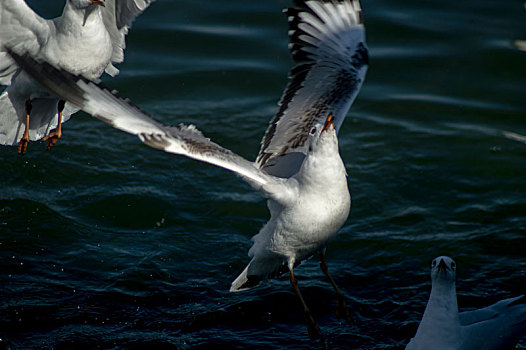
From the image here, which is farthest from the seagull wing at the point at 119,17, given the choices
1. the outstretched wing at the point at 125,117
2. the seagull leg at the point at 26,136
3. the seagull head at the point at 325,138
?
the seagull head at the point at 325,138

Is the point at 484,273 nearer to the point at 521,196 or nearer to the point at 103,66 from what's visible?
the point at 521,196

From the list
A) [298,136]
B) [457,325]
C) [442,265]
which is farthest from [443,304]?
[298,136]

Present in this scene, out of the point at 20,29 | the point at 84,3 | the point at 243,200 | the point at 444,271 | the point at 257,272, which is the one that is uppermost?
the point at 84,3

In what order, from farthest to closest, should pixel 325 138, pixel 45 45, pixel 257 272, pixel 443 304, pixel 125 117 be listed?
pixel 257 272, pixel 45 45, pixel 443 304, pixel 325 138, pixel 125 117

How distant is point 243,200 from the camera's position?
752 centimetres

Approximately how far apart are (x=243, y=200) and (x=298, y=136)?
6.26ft

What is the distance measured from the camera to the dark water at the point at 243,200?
5660mm

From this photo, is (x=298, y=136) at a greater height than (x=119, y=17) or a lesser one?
lesser

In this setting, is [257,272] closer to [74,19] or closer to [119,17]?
[74,19]

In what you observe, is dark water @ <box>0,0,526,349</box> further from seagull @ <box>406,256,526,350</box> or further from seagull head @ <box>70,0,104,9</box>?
seagull head @ <box>70,0,104,9</box>

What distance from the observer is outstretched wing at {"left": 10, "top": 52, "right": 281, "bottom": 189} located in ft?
14.3

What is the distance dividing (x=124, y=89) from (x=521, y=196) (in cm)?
498

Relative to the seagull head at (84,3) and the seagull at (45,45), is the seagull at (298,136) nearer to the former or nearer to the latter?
the seagull at (45,45)

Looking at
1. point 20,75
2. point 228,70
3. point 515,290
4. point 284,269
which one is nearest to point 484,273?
point 515,290
